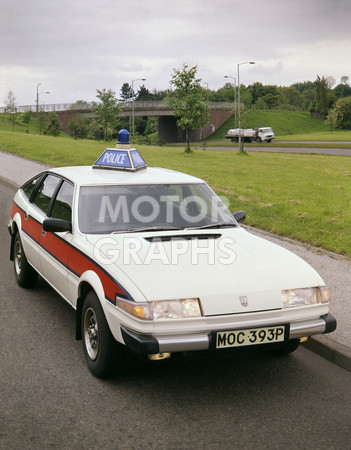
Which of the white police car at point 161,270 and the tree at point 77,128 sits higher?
the tree at point 77,128

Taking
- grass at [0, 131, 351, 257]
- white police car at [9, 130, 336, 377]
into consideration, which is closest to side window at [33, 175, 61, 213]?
white police car at [9, 130, 336, 377]

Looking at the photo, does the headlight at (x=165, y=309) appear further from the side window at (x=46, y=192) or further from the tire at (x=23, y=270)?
the tire at (x=23, y=270)

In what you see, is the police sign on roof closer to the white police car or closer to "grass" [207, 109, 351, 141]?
the white police car

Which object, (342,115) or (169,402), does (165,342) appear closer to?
(169,402)

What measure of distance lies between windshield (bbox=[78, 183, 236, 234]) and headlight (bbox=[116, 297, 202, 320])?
48.7 inches

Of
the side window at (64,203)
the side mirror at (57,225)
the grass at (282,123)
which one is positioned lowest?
the side mirror at (57,225)

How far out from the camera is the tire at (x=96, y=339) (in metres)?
3.85

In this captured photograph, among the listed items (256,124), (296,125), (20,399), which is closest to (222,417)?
(20,399)

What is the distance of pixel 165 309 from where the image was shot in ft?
11.7

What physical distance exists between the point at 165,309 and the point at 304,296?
3.64ft

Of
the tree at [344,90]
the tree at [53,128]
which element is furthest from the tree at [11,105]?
the tree at [344,90]

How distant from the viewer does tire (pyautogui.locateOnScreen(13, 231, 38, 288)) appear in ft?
20.3

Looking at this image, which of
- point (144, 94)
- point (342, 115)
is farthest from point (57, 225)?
point (144, 94)

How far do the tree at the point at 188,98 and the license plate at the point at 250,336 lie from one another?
28.9 m
